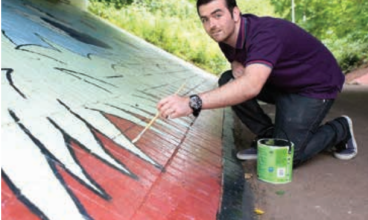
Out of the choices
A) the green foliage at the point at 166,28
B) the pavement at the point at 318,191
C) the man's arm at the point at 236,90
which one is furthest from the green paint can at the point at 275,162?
the green foliage at the point at 166,28

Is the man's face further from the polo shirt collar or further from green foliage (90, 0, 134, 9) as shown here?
green foliage (90, 0, 134, 9)

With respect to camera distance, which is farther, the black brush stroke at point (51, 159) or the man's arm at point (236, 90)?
the man's arm at point (236, 90)

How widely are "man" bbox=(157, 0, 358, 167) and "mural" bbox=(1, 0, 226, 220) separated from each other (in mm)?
375

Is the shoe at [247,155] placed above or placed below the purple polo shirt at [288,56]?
below

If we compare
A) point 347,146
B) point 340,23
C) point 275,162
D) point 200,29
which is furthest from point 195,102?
point 200,29

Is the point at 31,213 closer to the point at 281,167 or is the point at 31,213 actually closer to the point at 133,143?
the point at 133,143

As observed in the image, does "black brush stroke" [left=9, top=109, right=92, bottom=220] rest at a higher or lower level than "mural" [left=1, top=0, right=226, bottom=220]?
higher

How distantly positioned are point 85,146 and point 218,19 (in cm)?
117

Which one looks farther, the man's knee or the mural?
the man's knee

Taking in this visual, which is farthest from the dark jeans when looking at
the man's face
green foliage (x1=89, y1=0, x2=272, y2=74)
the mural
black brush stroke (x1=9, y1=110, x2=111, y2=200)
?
green foliage (x1=89, y1=0, x2=272, y2=74)

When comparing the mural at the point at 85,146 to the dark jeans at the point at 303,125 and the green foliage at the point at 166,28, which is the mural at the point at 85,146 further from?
the green foliage at the point at 166,28

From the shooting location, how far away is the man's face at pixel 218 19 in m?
2.69

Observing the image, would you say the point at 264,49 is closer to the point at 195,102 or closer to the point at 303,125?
the point at 195,102

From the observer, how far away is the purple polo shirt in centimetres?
267
